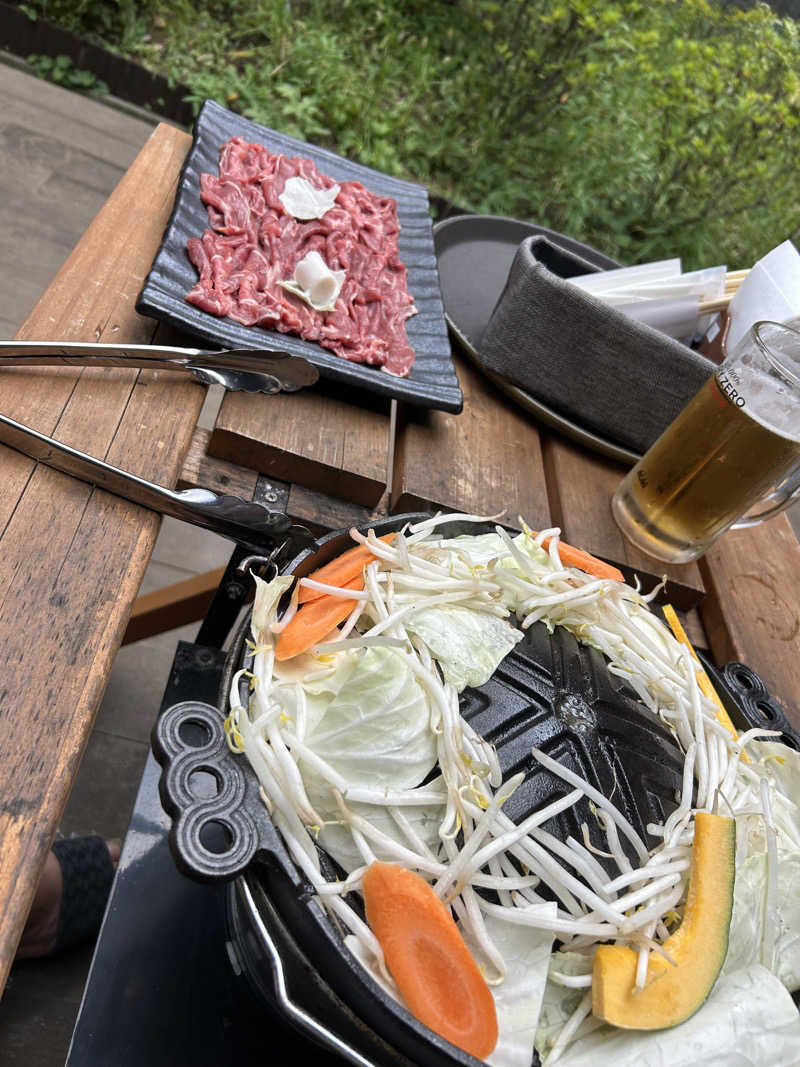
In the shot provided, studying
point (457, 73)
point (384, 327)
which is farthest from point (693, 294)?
point (457, 73)

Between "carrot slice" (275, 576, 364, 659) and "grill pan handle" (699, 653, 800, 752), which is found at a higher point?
"grill pan handle" (699, 653, 800, 752)

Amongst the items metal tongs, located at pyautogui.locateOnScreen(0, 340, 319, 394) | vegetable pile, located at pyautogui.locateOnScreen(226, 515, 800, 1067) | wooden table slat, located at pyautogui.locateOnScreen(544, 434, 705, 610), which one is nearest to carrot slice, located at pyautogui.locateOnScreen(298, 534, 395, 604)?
vegetable pile, located at pyautogui.locateOnScreen(226, 515, 800, 1067)

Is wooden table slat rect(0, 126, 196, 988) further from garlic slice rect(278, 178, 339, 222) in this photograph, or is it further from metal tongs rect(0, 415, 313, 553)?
garlic slice rect(278, 178, 339, 222)

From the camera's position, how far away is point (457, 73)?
550 cm

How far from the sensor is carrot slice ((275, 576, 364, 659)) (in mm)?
1119

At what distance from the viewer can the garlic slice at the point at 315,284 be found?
189cm

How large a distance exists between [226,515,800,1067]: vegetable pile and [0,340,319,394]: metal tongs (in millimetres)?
529

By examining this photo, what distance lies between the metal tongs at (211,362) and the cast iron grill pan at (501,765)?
0.49 metres

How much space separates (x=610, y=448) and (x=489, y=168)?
12.5 feet

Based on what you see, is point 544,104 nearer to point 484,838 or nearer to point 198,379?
point 198,379

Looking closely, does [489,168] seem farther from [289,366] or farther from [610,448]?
[289,366]

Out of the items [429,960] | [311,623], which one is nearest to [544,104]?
[311,623]

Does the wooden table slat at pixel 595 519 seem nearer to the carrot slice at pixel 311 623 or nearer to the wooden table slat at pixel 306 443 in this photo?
the wooden table slat at pixel 306 443

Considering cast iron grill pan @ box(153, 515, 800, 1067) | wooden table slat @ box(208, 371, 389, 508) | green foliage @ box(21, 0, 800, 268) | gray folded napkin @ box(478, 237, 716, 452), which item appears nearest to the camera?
cast iron grill pan @ box(153, 515, 800, 1067)
